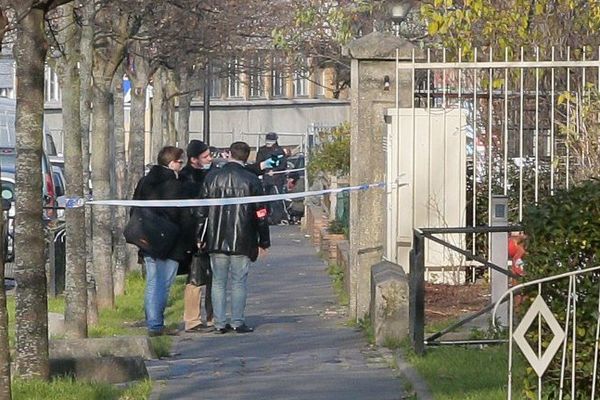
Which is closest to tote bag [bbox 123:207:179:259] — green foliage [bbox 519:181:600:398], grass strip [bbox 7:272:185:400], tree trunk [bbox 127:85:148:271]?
grass strip [bbox 7:272:185:400]

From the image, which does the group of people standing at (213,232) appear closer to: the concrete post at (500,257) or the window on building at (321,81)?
the concrete post at (500,257)

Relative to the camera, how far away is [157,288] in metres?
13.7

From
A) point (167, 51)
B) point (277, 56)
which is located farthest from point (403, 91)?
point (277, 56)

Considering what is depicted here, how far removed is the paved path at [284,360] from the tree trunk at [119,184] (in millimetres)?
1829

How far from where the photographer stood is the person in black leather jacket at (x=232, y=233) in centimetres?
1359

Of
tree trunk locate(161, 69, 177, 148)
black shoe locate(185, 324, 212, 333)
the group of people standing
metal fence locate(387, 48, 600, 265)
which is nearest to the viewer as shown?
metal fence locate(387, 48, 600, 265)

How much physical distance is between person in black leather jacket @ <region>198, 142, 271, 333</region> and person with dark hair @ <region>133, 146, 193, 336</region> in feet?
0.73

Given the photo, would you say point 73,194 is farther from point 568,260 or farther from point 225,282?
point 568,260

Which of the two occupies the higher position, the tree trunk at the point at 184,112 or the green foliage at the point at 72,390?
the tree trunk at the point at 184,112

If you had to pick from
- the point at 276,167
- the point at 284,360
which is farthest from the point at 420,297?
the point at 276,167

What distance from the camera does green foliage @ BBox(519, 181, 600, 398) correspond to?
741cm

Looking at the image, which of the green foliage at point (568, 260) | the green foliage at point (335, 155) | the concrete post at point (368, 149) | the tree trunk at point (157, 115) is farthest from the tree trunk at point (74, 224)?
the tree trunk at point (157, 115)

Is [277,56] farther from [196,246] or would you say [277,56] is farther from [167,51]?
[196,246]

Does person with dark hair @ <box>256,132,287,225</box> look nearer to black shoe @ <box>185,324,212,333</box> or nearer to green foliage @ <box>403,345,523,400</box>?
black shoe @ <box>185,324,212,333</box>
